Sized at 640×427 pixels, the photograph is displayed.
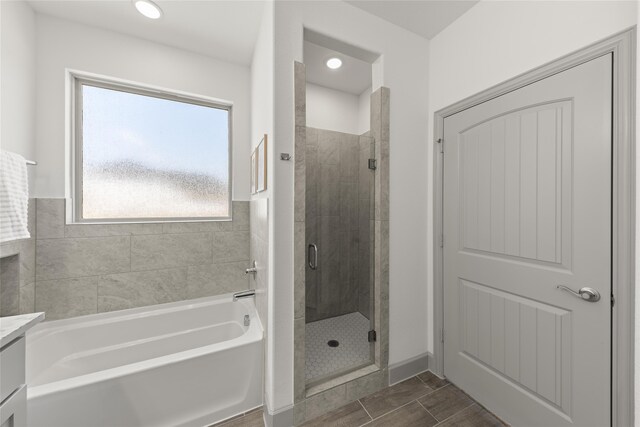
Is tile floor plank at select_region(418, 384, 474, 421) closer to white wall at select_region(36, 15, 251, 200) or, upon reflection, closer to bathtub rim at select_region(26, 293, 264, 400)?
bathtub rim at select_region(26, 293, 264, 400)

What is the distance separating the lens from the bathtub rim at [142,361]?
1.21 meters

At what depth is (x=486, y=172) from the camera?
155 centimetres

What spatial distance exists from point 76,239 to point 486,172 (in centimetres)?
295

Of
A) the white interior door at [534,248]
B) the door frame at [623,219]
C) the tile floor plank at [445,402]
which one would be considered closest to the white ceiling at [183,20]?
the white interior door at [534,248]

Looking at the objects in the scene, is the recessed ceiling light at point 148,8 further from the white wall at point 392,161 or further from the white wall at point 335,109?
the white wall at point 335,109

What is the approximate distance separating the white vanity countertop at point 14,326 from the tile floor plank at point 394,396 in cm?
170

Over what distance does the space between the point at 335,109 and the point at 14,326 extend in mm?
2845

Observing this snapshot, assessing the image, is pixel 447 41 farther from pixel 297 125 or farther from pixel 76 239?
pixel 76 239

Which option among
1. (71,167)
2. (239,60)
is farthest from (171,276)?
(239,60)

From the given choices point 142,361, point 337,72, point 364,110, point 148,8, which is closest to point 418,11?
point 337,72

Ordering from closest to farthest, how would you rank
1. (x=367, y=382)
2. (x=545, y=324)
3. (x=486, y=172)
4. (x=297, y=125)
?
(x=545, y=324)
(x=297, y=125)
(x=486, y=172)
(x=367, y=382)

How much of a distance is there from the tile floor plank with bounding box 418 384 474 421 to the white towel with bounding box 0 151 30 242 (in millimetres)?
2619

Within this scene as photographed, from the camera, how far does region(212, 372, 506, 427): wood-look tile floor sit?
4.75 feet

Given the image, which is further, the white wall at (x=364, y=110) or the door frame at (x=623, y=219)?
the white wall at (x=364, y=110)
